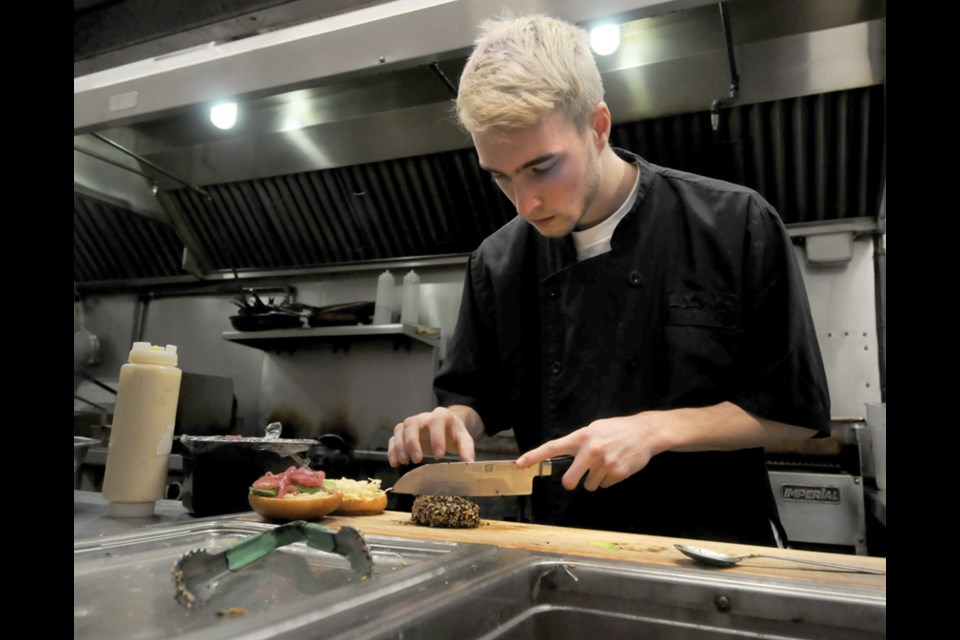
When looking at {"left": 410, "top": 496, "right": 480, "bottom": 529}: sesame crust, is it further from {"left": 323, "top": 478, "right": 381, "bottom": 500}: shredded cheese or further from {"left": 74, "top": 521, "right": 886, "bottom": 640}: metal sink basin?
{"left": 74, "top": 521, "right": 886, "bottom": 640}: metal sink basin

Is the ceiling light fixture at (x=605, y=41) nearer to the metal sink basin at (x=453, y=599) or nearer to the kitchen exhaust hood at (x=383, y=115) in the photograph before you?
the kitchen exhaust hood at (x=383, y=115)

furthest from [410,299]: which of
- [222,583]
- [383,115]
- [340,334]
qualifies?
[222,583]

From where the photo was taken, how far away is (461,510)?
1361 mm

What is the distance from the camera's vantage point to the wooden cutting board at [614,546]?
3.05ft

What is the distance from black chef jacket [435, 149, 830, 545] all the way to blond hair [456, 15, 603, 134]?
0.34 metres

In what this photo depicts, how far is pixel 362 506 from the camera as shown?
1.49 meters

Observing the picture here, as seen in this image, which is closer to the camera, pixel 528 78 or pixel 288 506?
pixel 288 506

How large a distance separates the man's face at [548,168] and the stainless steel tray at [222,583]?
81 cm

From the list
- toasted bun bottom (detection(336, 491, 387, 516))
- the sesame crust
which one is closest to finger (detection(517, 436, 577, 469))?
the sesame crust

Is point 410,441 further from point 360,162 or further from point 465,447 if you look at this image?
point 360,162

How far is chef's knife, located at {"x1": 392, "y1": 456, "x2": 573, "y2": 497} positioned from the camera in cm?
124

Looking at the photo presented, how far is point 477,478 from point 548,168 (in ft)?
2.28

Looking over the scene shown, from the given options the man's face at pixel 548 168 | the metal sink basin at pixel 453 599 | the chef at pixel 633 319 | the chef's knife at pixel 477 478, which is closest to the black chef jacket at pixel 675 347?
the chef at pixel 633 319
